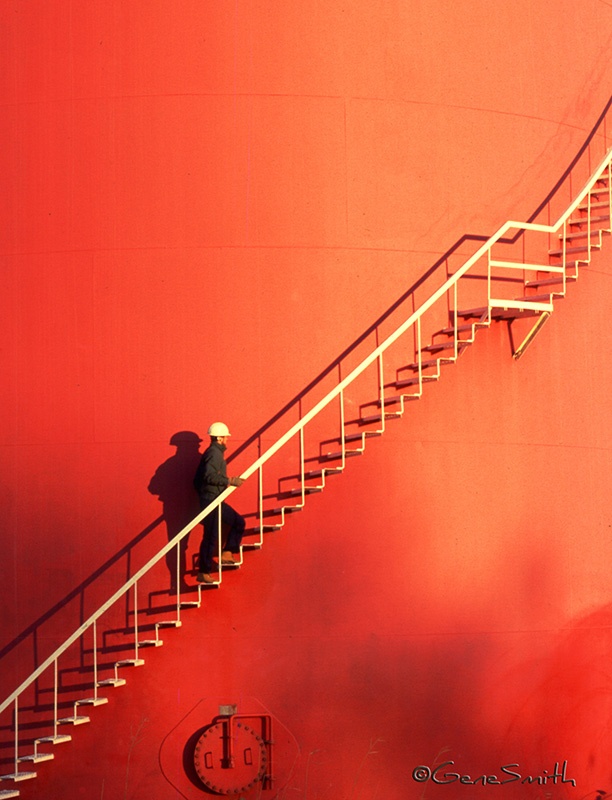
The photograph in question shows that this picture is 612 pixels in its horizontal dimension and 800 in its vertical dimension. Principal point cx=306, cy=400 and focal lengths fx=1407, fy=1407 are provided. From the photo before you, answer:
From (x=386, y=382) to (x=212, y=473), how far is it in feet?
6.58

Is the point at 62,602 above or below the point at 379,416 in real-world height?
below

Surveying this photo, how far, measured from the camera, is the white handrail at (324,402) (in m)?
12.7

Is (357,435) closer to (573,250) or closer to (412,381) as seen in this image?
(412,381)

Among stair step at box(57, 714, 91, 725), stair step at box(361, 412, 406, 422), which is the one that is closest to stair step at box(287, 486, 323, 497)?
stair step at box(361, 412, 406, 422)

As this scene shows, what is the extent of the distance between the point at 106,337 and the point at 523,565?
184 inches

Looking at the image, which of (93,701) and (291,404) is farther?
(291,404)

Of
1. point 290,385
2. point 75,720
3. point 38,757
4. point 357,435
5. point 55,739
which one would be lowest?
point 38,757

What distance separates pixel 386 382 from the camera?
13.6 meters

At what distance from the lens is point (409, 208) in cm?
1394

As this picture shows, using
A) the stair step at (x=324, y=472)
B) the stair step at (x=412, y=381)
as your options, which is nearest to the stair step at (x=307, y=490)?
the stair step at (x=324, y=472)

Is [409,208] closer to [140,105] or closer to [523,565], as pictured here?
[140,105]

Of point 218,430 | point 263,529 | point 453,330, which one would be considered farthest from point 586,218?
point 263,529

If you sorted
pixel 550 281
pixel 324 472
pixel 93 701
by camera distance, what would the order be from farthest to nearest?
pixel 550 281
pixel 324 472
pixel 93 701

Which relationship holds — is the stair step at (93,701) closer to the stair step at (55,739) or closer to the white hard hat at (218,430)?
the stair step at (55,739)
